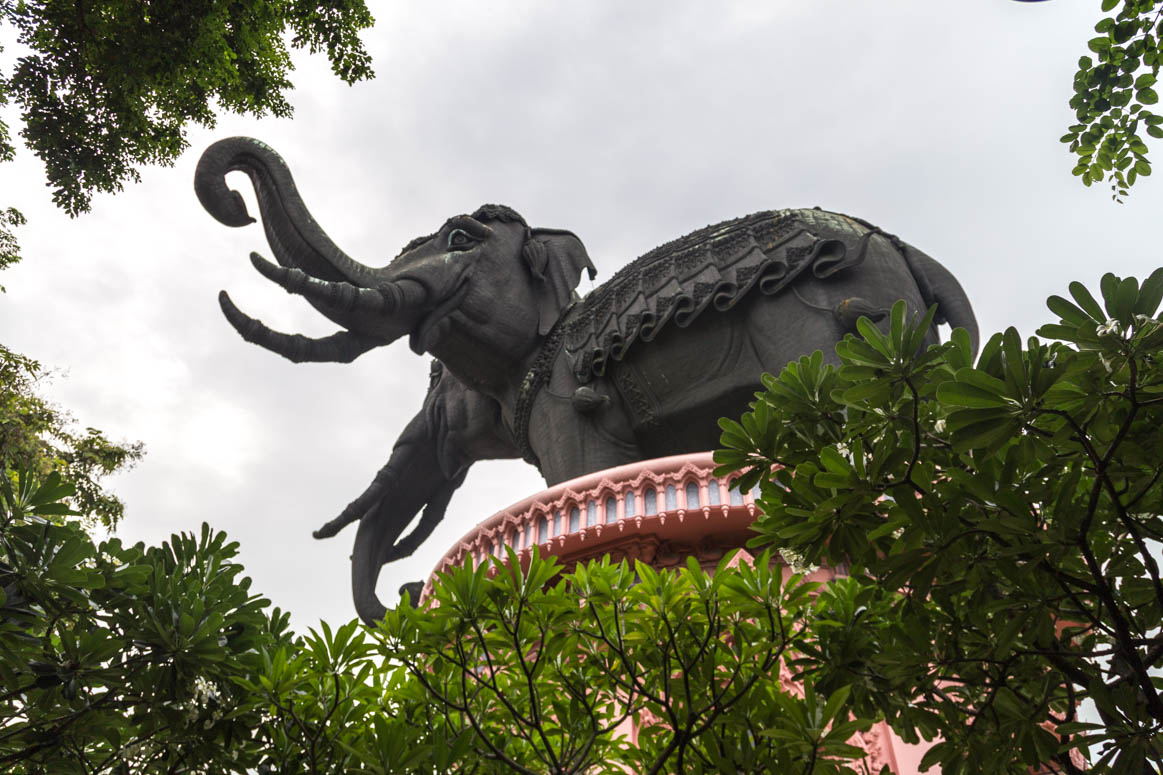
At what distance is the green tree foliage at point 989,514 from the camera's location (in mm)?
1904

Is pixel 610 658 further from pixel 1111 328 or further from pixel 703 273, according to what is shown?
pixel 703 273

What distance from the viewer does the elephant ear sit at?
7408 millimetres

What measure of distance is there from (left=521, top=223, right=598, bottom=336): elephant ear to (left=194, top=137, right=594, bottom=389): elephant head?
11 mm

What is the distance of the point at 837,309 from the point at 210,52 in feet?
13.0

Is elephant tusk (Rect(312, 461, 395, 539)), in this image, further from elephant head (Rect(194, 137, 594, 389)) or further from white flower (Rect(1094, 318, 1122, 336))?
white flower (Rect(1094, 318, 1122, 336))

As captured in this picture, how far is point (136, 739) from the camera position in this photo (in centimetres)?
268

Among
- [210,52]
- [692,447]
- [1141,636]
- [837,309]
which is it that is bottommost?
[1141,636]

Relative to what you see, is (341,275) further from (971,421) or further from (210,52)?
(971,421)

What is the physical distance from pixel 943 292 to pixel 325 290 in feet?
13.5

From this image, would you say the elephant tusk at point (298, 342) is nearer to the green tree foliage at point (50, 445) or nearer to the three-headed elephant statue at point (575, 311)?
the three-headed elephant statue at point (575, 311)

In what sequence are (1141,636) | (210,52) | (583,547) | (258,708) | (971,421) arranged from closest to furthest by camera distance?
(971,421) → (1141,636) → (258,708) → (583,547) → (210,52)

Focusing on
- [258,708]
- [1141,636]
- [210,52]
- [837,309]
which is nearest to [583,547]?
[837,309]

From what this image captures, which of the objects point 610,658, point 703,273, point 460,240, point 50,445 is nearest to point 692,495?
point 703,273

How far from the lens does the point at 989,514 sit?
210cm
